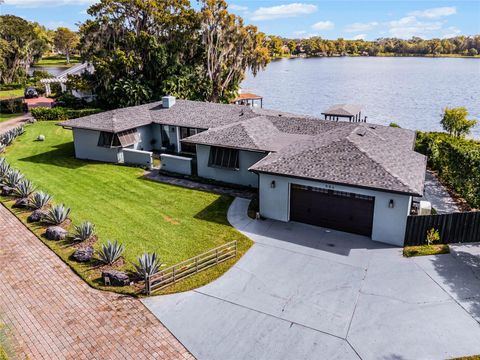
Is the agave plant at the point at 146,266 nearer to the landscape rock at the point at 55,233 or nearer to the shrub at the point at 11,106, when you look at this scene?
the landscape rock at the point at 55,233

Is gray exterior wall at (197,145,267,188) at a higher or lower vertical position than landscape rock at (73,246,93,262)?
higher

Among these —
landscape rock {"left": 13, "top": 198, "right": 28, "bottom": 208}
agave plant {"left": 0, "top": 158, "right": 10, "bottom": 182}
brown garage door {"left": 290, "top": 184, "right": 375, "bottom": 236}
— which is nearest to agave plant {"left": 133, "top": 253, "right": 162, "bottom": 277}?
brown garage door {"left": 290, "top": 184, "right": 375, "bottom": 236}

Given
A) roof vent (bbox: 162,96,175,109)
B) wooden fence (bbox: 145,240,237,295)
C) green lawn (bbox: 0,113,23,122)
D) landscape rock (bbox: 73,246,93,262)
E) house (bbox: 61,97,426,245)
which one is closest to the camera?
wooden fence (bbox: 145,240,237,295)

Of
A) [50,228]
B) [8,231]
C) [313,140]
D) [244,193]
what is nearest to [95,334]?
Answer: [50,228]

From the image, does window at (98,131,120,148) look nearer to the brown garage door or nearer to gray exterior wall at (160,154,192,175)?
gray exterior wall at (160,154,192,175)

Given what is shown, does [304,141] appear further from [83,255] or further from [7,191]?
[7,191]

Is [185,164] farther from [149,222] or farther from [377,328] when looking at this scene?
[377,328]

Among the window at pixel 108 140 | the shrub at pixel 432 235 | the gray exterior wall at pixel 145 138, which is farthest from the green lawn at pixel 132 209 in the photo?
the shrub at pixel 432 235
